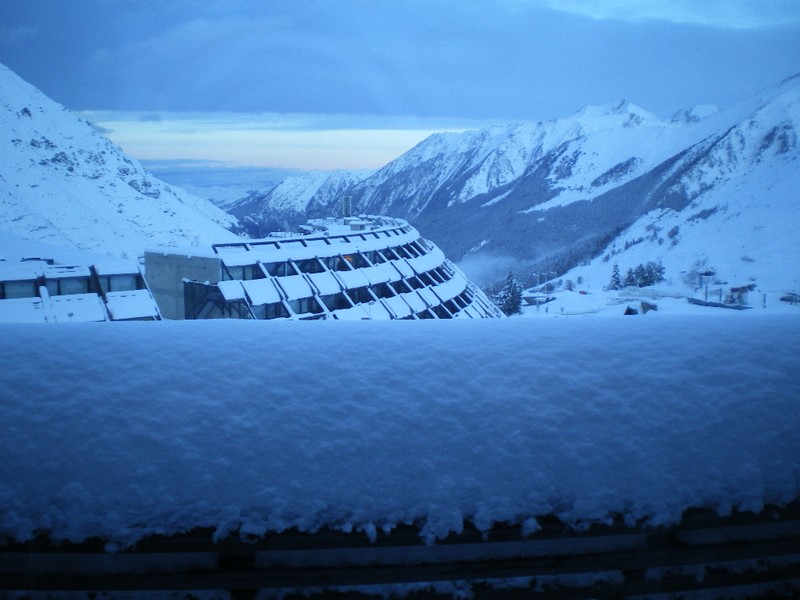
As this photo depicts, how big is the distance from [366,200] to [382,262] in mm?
101081

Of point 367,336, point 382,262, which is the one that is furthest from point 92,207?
point 367,336

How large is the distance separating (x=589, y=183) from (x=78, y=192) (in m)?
107

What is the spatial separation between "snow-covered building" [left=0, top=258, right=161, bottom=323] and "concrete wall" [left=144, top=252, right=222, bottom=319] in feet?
8.63

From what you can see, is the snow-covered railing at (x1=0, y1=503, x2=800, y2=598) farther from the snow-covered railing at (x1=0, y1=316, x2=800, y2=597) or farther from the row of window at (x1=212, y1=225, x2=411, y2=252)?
the row of window at (x1=212, y1=225, x2=411, y2=252)

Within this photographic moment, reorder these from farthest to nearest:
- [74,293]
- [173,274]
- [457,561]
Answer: [173,274] → [74,293] → [457,561]

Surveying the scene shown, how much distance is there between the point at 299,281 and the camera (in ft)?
60.6

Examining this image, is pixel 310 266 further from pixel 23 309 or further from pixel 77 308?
pixel 23 309

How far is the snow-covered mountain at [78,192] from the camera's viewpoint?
267 feet

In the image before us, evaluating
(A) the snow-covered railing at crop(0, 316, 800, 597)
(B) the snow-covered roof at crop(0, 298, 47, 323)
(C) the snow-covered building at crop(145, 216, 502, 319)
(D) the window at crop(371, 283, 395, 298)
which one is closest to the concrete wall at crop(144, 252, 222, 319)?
(C) the snow-covered building at crop(145, 216, 502, 319)

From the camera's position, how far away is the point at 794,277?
3023cm

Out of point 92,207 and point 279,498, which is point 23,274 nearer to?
point 279,498

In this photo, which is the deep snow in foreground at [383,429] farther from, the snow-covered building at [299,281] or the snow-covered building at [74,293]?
the snow-covered building at [299,281]

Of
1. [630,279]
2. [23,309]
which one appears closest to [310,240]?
[23,309]

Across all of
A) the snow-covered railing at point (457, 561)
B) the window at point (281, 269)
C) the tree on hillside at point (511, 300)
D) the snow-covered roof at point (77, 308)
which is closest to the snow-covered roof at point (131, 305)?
the snow-covered roof at point (77, 308)
